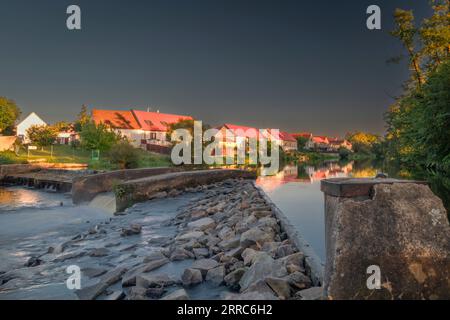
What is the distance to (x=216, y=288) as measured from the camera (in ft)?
14.1

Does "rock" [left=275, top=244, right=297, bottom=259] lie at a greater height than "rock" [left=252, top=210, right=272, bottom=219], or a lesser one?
lesser

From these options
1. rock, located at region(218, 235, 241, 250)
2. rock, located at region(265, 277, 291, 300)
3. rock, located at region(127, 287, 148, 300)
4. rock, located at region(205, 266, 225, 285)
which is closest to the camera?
rock, located at region(265, 277, 291, 300)

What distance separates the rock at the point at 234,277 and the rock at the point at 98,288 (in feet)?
4.66

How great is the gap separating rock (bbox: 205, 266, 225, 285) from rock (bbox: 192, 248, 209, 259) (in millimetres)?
983

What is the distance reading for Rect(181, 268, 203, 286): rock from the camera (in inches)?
175

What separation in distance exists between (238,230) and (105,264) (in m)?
2.34

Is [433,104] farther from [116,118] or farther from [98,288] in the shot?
[116,118]

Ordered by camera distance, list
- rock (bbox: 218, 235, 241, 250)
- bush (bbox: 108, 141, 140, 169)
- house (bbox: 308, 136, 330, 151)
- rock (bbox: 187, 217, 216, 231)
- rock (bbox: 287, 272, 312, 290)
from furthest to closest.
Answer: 1. house (bbox: 308, 136, 330, 151)
2. bush (bbox: 108, 141, 140, 169)
3. rock (bbox: 187, 217, 216, 231)
4. rock (bbox: 218, 235, 241, 250)
5. rock (bbox: 287, 272, 312, 290)

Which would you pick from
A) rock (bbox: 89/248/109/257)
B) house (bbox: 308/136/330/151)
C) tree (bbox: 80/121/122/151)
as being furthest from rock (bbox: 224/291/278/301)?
house (bbox: 308/136/330/151)

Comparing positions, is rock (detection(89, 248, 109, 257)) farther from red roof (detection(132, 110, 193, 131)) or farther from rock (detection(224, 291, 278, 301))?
red roof (detection(132, 110, 193, 131))

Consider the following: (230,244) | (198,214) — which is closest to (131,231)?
(198,214)

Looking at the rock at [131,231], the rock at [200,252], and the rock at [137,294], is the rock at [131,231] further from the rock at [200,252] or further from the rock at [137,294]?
the rock at [137,294]

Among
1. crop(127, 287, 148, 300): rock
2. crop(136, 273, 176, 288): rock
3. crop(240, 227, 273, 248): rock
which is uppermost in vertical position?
crop(240, 227, 273, 248): rock

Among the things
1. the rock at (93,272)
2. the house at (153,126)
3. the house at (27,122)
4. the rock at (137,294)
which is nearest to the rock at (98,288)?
the rock at (137,294)
